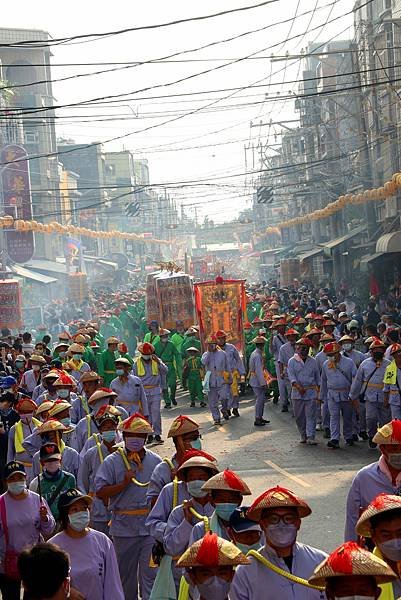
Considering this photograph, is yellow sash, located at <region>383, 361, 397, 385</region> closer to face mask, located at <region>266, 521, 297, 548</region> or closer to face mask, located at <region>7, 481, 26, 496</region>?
face mask, located at <region>7, 481, 26, 496</region>

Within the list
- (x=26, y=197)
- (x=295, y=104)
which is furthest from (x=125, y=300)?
(x=295, y=104)

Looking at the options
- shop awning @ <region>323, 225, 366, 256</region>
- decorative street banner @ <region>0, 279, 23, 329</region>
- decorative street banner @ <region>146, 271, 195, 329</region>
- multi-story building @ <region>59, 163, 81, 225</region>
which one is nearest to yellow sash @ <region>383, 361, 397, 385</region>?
decorative street banner @ <region>146, 271, 195, 329</region>

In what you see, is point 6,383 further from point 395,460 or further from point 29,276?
Result: point 29,276

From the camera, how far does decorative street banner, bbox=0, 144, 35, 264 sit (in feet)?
148

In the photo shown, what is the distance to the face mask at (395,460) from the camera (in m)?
7.02

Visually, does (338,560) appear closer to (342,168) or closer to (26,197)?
(26,197)

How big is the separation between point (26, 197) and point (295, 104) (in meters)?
26.2

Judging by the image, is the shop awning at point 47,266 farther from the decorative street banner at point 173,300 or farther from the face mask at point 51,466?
the face mask at point 51,466

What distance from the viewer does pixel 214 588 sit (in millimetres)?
4832

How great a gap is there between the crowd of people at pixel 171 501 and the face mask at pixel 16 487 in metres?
0.01

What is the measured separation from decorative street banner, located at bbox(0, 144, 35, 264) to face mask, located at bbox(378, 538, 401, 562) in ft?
133

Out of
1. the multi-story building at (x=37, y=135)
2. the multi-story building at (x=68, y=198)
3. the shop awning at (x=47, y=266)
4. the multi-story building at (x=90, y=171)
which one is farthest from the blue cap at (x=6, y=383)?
the multi-story building at (x=90, y=171)

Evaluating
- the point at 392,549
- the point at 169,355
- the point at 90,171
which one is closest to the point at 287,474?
the point at 392,549

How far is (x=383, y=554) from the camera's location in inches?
204
